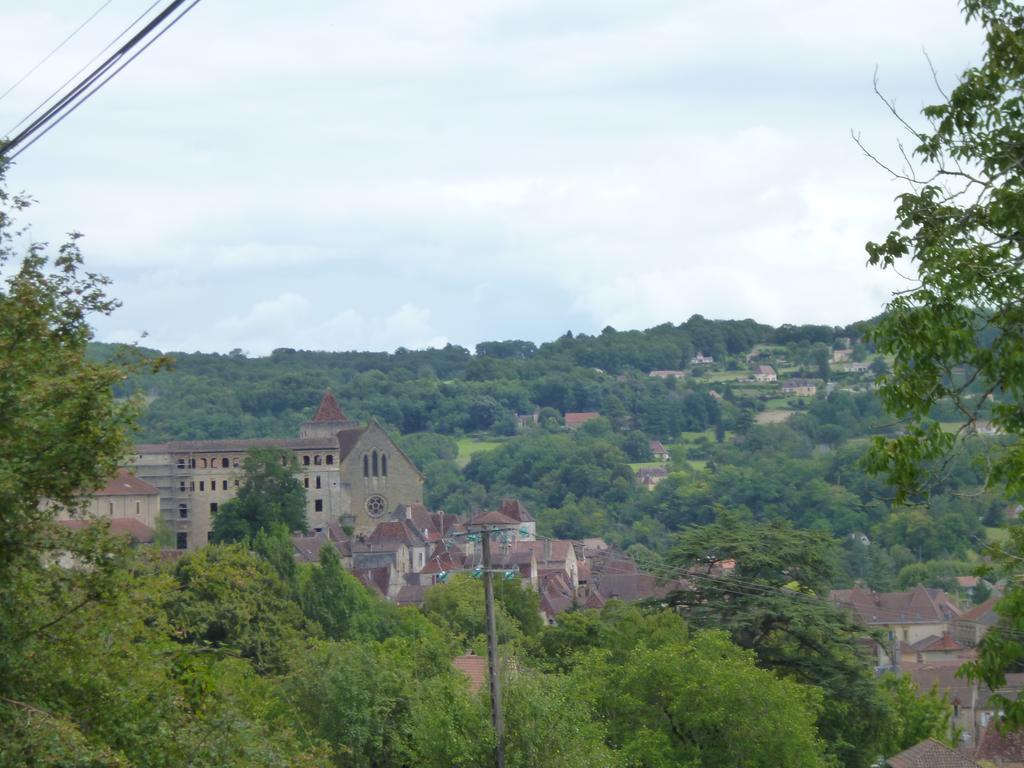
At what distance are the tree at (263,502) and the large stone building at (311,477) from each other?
8744 millimetres

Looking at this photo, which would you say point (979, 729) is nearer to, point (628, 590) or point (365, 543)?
point (628, 590)

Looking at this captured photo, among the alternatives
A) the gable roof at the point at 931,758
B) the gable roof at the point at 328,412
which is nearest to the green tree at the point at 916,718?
the gable roof at the point at 931,758

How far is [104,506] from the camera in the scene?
104m

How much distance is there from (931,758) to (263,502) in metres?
66.5

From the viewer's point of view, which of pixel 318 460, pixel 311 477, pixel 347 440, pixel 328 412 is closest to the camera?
pixel 311 477

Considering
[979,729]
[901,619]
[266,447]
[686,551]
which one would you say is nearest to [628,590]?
[901,619]

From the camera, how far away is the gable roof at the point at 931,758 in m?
38.4

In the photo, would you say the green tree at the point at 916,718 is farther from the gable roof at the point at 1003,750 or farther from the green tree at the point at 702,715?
the green tree at the point at 702,715

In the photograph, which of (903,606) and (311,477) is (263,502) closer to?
(311,477)

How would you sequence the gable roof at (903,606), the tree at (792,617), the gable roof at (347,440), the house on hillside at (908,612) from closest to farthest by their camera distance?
the tree at (792,617), the gable roof at (903,606), the house on hillside at (908,612), the gable roof at (347,440)

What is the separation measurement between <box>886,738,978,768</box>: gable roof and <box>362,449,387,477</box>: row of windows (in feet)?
279

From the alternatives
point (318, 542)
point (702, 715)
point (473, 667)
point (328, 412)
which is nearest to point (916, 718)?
point (473, 667)

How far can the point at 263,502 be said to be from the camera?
100 m

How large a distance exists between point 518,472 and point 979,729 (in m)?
129
